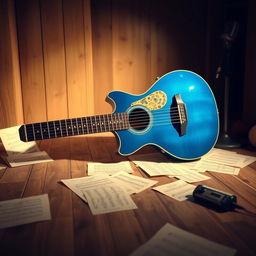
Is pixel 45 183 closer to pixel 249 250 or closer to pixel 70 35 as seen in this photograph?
pixel 249 250

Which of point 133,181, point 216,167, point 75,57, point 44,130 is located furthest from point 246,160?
point 75,57

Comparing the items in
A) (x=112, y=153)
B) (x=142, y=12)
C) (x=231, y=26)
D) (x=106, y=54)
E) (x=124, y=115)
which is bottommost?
(x=112, y=153)

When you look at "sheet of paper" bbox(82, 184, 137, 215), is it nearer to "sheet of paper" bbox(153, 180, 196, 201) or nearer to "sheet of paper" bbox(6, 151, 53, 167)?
"sheet of paper" bbox(153, 180, 196, 201)

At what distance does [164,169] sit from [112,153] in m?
0.43

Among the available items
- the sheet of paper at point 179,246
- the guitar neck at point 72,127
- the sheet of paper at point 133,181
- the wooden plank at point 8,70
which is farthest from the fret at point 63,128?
the sheet of paper at point 179,246

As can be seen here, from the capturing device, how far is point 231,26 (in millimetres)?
1873

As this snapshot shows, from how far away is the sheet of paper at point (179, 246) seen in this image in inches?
32.0

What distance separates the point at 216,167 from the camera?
1.54 m

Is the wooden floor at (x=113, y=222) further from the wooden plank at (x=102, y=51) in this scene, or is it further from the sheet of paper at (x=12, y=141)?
the wooden plank at (x=102, y=51)

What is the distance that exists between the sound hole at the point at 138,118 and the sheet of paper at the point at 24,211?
63 cm

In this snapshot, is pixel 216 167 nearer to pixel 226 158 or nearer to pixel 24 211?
pixel 226 158

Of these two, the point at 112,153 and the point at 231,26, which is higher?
the point at 231,26

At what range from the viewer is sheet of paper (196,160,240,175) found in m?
1.48

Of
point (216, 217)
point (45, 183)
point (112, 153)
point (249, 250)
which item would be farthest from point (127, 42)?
point (249, 250)
